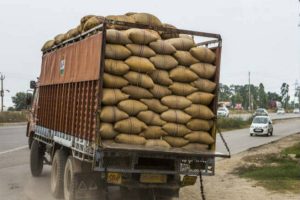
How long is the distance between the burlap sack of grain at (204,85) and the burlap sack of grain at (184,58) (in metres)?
0.35

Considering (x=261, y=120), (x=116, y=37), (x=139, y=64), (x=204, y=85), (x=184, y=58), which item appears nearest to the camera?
(x=116, y=37)

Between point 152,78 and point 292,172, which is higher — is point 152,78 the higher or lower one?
the higher one

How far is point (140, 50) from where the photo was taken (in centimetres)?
845

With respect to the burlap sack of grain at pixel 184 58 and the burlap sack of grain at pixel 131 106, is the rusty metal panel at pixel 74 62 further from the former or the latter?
the burlap sack of grain at pixel 184 58

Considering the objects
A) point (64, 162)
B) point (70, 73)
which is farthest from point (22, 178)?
point (70, 73)

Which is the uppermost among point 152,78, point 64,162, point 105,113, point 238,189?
point 152,78

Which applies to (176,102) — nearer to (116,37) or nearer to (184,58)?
(184,58)

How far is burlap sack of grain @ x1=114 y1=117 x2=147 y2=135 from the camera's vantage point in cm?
809

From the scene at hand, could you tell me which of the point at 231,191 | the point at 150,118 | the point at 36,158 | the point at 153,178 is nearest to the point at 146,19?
the point at 150,118

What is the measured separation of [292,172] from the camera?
15.4m

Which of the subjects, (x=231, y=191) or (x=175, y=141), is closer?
(x=175, y=141)

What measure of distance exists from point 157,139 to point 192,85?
1178 mm

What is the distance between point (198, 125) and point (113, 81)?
1.70 metres

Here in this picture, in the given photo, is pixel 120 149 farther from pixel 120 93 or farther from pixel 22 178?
pixel 22 178
